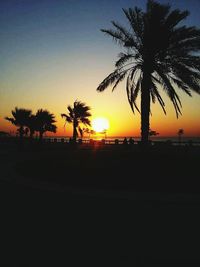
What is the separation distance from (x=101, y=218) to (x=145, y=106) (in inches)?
402

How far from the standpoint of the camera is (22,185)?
36.2 feet

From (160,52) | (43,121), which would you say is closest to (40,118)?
(43,121)

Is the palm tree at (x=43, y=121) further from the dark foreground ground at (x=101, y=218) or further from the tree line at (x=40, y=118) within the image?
the dark foreground ground at (x=101, y=218)

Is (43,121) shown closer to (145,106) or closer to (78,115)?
(78,115)

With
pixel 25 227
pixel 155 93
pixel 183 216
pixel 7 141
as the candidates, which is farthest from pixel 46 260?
pixel 7 141

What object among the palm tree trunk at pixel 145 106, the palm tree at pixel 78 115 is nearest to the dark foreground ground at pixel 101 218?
the palm tree trunk at pixel 145 106

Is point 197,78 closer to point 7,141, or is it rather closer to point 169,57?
point 169,57

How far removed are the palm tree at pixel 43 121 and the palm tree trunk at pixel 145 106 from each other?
98.0ft

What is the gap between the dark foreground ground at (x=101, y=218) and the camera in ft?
16.1

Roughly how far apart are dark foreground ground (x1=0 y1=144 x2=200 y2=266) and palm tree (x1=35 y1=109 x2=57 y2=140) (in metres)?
32.8

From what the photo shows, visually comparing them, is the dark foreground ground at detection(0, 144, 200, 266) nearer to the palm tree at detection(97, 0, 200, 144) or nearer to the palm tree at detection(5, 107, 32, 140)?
the palm tree at detection(97, 0, 200, 144)

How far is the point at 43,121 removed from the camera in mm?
46375

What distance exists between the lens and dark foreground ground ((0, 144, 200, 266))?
4.90 meters

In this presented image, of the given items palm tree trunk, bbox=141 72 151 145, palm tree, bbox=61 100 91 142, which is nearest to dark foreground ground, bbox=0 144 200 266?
palm tree trunk, bbox=141 72 151 145
